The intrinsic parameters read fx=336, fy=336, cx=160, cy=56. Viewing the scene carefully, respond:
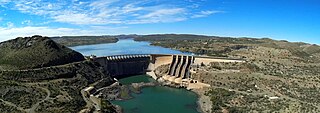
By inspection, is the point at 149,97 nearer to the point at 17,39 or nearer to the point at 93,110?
the point at 93,110

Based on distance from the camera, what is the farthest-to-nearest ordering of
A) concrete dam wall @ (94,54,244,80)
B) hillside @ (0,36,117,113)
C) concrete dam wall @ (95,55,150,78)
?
concrete dam wall @ (95,55,150,78), concrete dam wall @ (94,54,244,80), hillside @ (0,36,117,113)

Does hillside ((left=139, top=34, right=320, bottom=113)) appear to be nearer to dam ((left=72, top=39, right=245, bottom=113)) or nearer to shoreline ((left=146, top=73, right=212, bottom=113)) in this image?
shoreline ((left=146, top=73, right=212, bottom=113))

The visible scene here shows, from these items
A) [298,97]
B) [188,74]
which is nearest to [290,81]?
[298,97]

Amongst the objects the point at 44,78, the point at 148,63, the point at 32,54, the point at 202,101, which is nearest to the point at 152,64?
the point at 148,63

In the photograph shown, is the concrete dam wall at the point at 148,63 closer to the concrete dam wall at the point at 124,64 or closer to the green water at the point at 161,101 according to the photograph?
the concrete dam wall at the point at 124,64

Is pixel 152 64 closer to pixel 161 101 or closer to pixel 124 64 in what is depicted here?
pixel 124 64

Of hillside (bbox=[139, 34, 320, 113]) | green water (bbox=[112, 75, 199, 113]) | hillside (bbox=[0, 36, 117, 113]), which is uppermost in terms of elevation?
hillside (bbox=[0, 36, 117, 113])

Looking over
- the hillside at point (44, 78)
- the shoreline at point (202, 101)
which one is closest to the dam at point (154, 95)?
the shoreline at point (202, 101)

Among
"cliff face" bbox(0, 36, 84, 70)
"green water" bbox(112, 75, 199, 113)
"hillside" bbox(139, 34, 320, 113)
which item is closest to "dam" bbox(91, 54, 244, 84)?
"hillside" bbox(139, 34, 320, 113)
